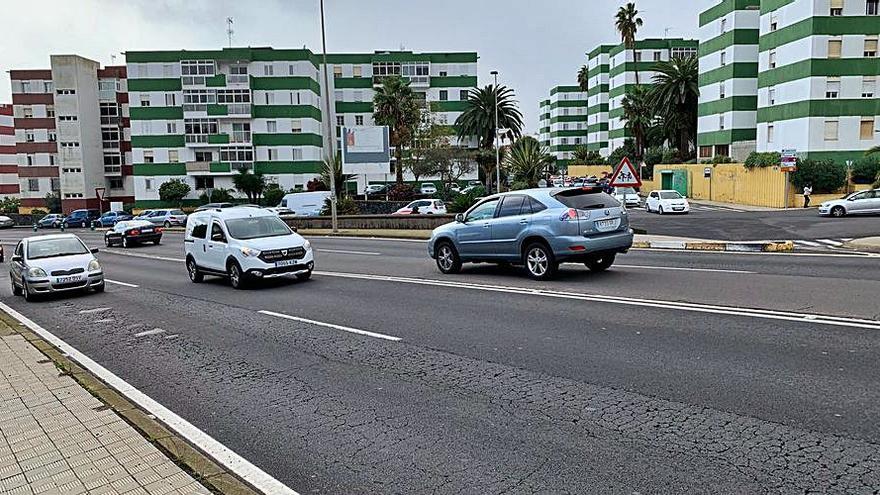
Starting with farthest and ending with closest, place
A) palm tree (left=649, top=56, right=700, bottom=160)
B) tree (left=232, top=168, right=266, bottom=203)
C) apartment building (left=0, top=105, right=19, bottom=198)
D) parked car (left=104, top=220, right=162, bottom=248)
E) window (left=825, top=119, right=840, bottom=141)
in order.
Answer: apartment building (left=0, top=105, right=19, bottom=198) < tree (left=232, top=168, right=266, bottom=203) < palm tree (left=649, top=56, right=700, bottom=160) < window (left=825, top=119, right=840, bottom=141) < parked car (left=104, top=220, right=162, bottom=248)

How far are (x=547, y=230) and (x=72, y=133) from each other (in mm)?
79118

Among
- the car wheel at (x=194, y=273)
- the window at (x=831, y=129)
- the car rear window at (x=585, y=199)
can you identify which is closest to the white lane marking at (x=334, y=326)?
the car rear window at (x=585, y=199)

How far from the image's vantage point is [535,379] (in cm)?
658

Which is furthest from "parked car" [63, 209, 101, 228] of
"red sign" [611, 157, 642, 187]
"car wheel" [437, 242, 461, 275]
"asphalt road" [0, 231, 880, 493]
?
"car wheel" [437, 242, 461, 275]

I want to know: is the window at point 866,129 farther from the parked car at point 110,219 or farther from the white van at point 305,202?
the parked car at point 110,219

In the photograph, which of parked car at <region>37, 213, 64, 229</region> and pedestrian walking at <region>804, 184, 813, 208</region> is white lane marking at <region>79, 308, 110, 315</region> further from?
parked car at <region>37, 213, 64, 229</region>

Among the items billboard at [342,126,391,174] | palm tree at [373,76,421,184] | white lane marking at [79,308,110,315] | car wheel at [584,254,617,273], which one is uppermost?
palm tree at [373,76,421,184]

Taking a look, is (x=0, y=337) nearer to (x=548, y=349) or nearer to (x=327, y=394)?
(x=327, y=394)

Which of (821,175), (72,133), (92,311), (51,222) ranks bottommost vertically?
(92,311)

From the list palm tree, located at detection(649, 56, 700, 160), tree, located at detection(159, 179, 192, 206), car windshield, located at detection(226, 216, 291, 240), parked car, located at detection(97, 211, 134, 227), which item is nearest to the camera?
car windshield, located at detection(226, 216, 291, 240)

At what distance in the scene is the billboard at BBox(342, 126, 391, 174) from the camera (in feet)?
148

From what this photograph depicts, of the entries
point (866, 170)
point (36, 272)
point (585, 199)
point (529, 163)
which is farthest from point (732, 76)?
point (36, 272)

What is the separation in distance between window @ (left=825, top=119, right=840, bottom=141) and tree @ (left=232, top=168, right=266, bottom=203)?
168ft

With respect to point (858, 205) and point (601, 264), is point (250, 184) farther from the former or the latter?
point (601, 264)
